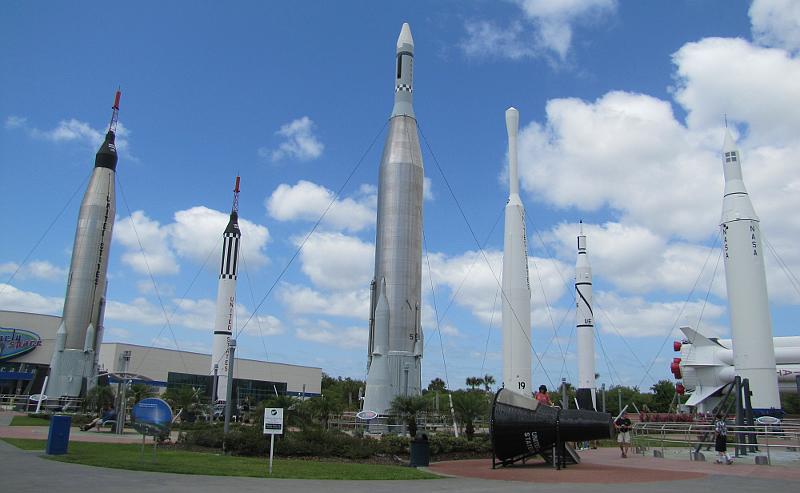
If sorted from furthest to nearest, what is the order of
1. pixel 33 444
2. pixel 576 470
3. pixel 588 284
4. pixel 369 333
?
1. pixel 588 284
2. pixel 369 333
3. pixel 33 444
4. pixel 576 470

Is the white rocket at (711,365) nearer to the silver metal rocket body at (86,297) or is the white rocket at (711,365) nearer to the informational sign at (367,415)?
the informational sign at (367,415)

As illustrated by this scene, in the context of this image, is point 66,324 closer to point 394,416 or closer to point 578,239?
point 394,416

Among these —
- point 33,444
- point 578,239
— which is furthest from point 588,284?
point 33,444

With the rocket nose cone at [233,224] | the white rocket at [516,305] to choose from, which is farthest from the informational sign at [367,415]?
the rocket nose cone at [233,224]

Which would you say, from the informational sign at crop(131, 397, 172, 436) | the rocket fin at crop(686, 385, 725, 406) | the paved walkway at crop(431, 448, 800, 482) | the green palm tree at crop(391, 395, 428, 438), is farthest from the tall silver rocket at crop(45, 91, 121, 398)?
the rocket fin at crop(686, 385, 725, 406)

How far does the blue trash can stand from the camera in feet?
48.1

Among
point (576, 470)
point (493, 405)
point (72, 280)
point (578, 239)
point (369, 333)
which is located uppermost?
point (578, 239)

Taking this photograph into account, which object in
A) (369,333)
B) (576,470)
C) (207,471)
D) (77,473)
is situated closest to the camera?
(77,473)

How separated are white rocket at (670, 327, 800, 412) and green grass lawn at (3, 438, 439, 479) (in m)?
32.3

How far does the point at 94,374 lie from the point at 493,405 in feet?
112

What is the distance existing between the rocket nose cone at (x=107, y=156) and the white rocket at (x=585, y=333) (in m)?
33.2

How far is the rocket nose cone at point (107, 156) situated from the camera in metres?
43.0

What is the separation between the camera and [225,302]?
47.8 m

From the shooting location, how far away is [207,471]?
12500mm
